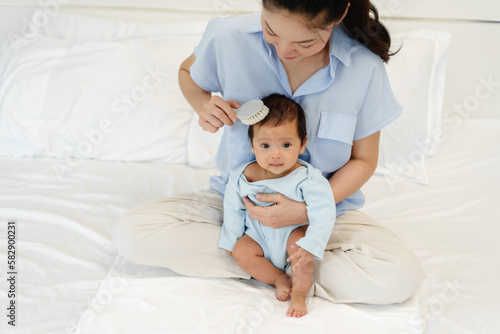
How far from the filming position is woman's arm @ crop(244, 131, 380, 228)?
1220mm

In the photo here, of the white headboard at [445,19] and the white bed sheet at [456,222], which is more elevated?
the white headboard at [445,19]

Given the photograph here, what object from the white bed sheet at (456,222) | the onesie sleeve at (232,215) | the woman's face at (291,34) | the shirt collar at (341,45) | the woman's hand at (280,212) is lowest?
the white bed sheet at (456,222)

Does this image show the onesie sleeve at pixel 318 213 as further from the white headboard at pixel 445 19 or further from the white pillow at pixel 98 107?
the white headboard at pixel 445 19

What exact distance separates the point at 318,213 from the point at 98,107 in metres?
1.04

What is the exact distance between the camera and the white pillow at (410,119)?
6.13ft

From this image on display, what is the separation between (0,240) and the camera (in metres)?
Answer: 1.42

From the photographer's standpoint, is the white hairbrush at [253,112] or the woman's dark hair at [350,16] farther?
the white hairbrush at [253,112]

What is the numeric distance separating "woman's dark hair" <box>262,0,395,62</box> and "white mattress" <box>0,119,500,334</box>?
1.97 feet

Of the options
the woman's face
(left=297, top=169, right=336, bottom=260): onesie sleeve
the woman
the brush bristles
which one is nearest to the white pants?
the woman

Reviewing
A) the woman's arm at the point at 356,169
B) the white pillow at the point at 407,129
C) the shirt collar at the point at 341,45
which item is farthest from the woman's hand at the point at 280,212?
the white pillow at the point at 407,129

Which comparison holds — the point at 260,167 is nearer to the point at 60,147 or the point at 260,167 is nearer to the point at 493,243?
the point at 493,243

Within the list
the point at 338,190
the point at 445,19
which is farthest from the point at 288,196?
the point at 445,19

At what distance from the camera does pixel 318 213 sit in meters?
1.18

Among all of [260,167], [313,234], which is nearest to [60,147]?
[260,167]
